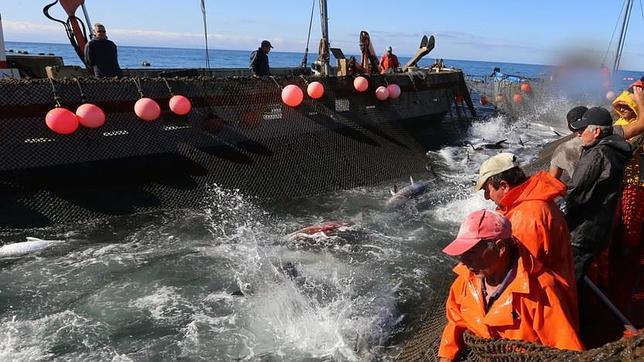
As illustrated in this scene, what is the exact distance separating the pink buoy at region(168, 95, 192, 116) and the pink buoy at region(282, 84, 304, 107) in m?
2.26

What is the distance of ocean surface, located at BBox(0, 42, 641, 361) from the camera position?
525cm

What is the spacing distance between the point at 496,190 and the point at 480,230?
946mm

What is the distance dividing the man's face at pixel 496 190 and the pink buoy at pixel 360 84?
9.00 meters

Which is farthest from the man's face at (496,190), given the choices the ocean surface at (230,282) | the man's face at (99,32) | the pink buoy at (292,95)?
the man's face at (99,32)

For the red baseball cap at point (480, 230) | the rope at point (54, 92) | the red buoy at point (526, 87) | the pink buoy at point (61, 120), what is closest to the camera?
the red baseball cap at point (480, 230)

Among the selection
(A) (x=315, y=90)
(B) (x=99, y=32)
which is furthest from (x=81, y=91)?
(A) (x=315, y=90)

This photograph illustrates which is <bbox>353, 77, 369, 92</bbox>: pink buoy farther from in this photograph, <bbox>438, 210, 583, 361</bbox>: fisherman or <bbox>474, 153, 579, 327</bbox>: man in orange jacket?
<bbox>438, 210, 583, 361</bbox>: fisherman

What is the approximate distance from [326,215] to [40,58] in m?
8.78

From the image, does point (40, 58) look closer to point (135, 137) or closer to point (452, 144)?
point (135, 137)

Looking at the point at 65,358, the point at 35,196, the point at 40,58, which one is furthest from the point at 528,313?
the point at 40,58

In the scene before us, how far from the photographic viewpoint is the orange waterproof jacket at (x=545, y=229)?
2.44 m

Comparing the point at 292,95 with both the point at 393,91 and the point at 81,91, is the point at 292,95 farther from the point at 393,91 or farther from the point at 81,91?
the point at 81,91

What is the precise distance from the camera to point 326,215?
31.0 feet

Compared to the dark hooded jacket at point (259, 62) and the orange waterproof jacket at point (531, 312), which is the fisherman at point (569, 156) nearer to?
→ the orange waterproof jacket at point (531, 312)
